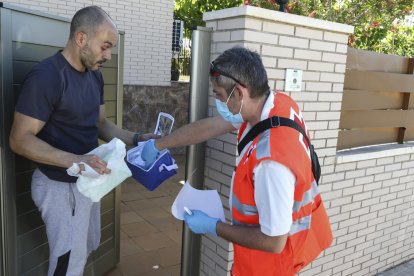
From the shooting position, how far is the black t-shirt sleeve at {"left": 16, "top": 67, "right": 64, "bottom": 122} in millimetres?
1935

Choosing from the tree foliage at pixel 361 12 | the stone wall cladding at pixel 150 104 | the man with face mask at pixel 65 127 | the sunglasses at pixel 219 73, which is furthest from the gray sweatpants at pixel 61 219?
the stone wall cladding at pixel 150 104

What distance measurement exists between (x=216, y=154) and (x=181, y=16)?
9075 millimetres

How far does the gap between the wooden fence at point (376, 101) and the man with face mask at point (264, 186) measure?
5.43 feet

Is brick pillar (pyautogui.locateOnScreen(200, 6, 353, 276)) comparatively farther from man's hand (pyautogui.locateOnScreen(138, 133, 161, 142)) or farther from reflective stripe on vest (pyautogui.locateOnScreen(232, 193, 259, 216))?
reflective stripe on vest (pyautogui.locateOnScreen(232, 193, 259, 216))

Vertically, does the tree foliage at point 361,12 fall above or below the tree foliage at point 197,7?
below

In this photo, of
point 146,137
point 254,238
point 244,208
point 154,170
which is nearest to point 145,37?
point 146,137

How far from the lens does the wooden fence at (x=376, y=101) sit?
10.7 feet

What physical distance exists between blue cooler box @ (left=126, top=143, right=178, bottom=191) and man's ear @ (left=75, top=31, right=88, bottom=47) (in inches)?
29.5

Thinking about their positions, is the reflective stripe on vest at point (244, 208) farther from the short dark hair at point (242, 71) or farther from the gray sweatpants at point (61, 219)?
the gray sweatpants at point (61, 219)

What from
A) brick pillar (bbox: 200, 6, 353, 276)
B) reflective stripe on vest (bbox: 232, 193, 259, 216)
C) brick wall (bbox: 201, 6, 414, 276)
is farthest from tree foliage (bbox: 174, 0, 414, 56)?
reflective stripe on vest (bbox: 232, 193, 259, 216)

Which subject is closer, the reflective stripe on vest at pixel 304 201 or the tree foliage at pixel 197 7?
the reflective stripe on vest at pixel 304 201

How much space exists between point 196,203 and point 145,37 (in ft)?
20.9

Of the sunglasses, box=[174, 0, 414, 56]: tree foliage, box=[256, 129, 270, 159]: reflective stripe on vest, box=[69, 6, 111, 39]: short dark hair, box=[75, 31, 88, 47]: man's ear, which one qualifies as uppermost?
box=[174, 0, 414, 56]: tree foliage

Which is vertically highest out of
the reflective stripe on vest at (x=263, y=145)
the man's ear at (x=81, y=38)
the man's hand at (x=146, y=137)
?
the man's ear at (x=81, y=38)
